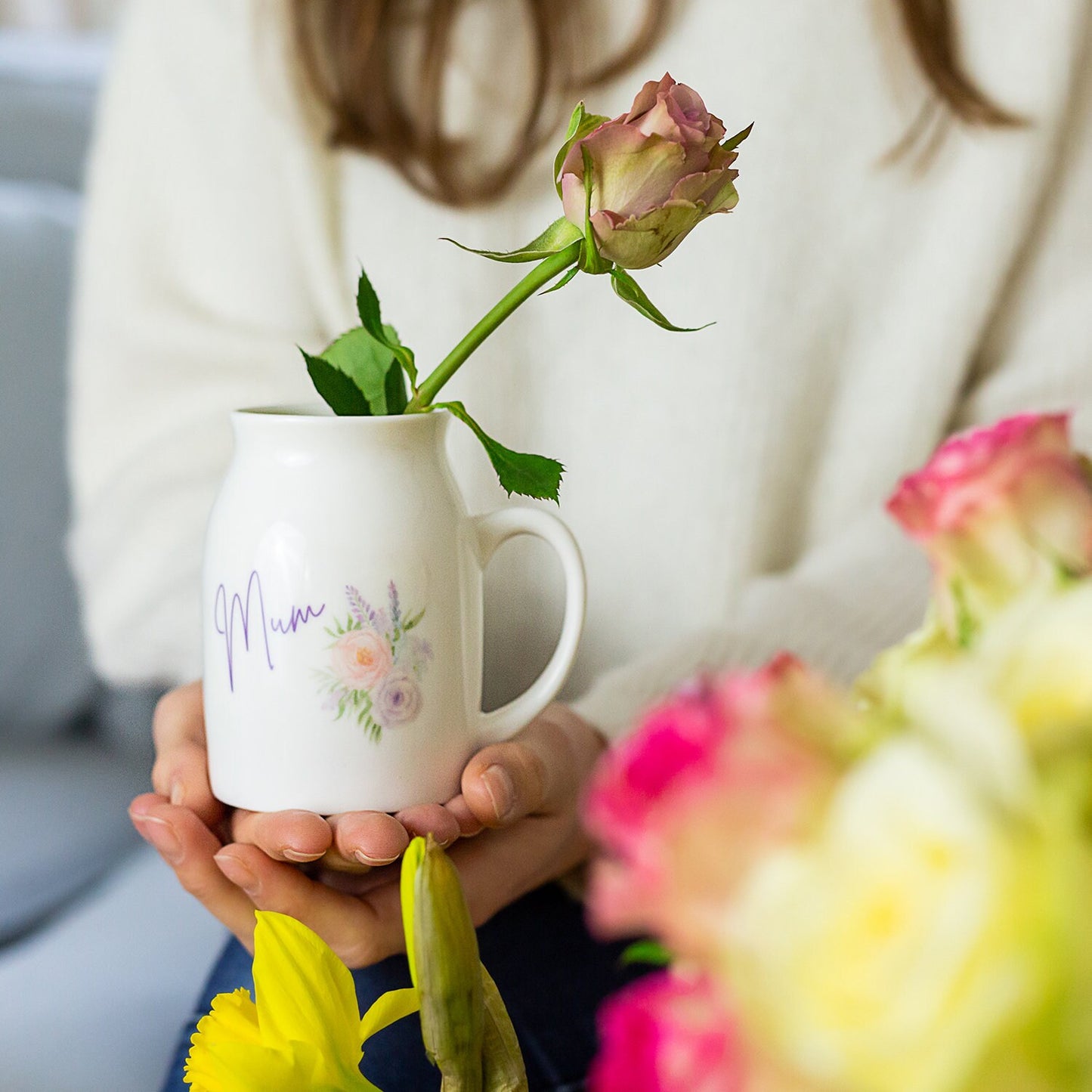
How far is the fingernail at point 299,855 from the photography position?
327 millimetres

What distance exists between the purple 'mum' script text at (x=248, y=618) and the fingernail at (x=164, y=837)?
0.06 metres

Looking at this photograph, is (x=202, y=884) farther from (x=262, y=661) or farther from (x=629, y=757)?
(x=629, y=757)

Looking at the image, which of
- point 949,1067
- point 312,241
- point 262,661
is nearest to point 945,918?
point 949,1067

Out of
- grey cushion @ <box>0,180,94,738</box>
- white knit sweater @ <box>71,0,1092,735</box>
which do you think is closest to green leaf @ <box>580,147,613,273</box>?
white knit sweater @ <box>71,0,1092,735</box>

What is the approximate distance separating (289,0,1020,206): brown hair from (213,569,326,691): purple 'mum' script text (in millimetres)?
399

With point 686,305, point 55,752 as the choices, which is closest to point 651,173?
point 686,305

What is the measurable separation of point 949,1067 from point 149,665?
747mm

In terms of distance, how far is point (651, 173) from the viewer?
23 centimetres

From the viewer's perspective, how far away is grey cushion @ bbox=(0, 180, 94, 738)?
868mm

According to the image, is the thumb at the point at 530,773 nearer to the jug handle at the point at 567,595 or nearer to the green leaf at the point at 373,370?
the jug handle at the point at 567,595

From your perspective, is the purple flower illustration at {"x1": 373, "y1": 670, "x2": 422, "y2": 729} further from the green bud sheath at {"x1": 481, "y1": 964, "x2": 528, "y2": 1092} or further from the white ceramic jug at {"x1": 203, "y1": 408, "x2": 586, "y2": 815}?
the green bud sheath at {"x1": 481, "y1": 964, "x2": 528, "y2": 1092}

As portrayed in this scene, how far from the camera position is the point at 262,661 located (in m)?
0.32

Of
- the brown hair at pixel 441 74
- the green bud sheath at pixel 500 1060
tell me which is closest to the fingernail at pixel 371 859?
the green bud sheath at pixel 500 1060

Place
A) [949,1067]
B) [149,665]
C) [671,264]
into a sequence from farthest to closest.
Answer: [149,665] → [671,264] → [949,1067]
